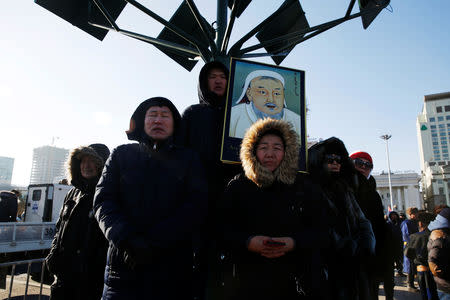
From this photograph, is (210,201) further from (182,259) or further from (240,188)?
(182,259)

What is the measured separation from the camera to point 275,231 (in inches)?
82.0

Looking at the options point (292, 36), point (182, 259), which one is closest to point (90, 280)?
point (182, 259)

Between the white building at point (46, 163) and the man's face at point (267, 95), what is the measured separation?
17535 centimetres

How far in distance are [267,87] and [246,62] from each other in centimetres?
32

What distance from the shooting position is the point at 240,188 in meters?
2.22

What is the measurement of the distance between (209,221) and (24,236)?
998 centimetres

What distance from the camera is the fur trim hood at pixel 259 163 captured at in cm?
221

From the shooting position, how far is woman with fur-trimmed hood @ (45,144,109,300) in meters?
2.72

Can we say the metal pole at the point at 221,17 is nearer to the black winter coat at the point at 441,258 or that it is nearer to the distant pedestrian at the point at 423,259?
the black winter coat at the point at 441,258

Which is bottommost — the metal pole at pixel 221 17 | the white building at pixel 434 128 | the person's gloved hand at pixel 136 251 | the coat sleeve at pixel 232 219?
the person's gloved hand at pixel 136 251

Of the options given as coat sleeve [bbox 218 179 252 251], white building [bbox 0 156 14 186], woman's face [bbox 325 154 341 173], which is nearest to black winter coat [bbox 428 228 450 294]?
woman's face [bbox 325 154 341 173]

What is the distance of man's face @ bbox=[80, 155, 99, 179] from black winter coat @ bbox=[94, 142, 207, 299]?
41.2 inches

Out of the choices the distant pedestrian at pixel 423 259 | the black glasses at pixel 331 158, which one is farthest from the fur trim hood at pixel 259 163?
the distant pedestrian at pixel 423 259

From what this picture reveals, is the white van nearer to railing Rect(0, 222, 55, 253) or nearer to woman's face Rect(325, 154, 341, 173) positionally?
railing Rect(0, 222, 55, 253)
